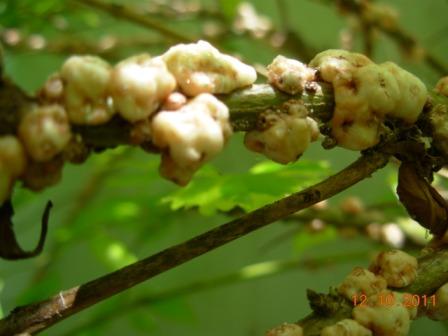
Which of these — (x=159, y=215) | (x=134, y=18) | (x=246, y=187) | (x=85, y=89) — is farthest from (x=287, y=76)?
(x=159, y=215)

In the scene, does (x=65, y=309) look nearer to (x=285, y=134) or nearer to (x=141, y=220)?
(x=285, y=134)

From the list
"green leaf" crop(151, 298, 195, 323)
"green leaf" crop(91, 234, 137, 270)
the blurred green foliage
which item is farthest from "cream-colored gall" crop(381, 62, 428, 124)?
"green leaf" crop(151, 298, 195, 323)

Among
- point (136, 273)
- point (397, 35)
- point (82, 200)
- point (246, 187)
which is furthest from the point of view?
point (82, 200)

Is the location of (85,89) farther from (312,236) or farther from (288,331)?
(312,236)

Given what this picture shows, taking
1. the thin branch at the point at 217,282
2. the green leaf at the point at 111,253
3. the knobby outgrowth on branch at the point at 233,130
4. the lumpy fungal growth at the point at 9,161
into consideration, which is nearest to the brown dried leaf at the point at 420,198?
the knobby outgrowth on branch at the point at 233,130

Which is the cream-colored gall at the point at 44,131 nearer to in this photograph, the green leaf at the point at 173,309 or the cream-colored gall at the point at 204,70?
the cream-colored gall at the point at 204,70
